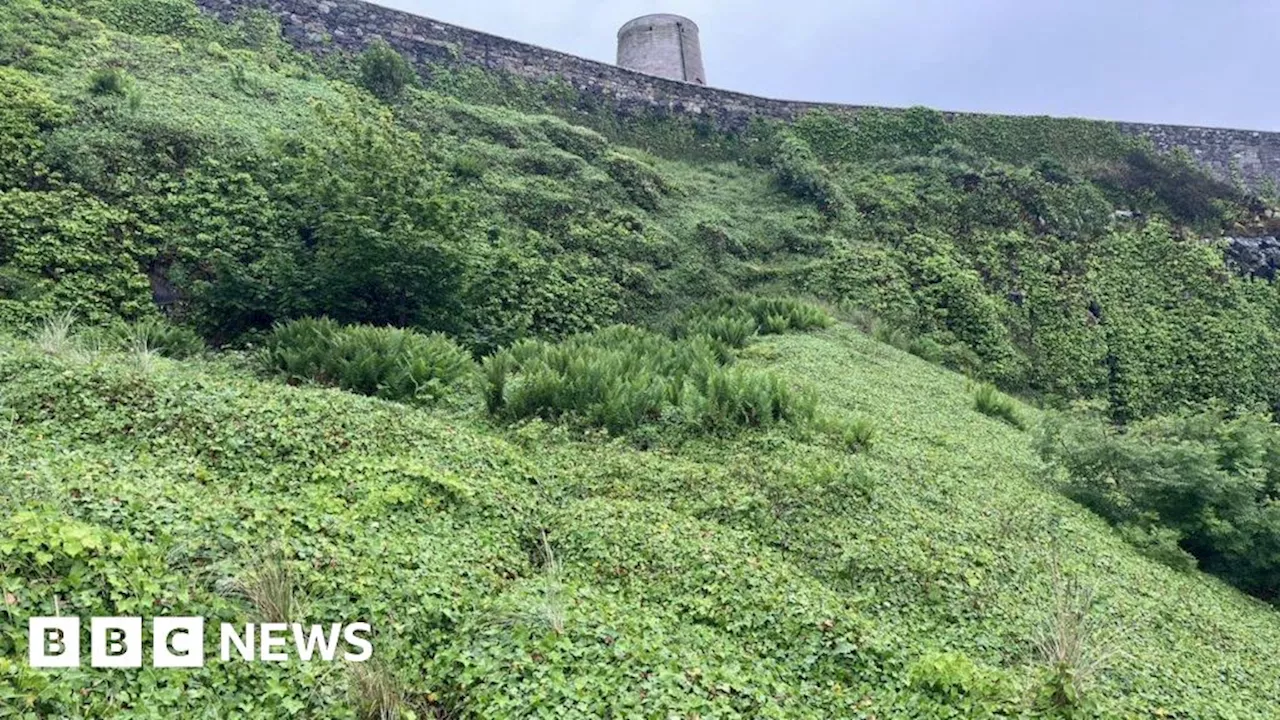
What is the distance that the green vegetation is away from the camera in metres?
3.64

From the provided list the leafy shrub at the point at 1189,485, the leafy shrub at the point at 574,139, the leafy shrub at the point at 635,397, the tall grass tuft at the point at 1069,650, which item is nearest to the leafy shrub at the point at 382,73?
the leafy shrub at the point at 574,139

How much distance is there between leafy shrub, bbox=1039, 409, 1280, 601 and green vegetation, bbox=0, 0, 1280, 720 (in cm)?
4

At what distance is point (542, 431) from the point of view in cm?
681

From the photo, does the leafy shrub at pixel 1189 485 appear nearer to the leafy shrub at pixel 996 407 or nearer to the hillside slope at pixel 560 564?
the hillside slope at pixel 560 564

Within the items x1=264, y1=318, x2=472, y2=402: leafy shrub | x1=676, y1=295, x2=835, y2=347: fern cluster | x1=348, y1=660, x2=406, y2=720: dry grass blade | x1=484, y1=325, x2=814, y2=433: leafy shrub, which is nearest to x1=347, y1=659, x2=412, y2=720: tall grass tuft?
x1=348, y1=660, x2=406, y2=720: dry grass blade

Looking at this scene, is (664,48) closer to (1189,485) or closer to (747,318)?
(747,318)

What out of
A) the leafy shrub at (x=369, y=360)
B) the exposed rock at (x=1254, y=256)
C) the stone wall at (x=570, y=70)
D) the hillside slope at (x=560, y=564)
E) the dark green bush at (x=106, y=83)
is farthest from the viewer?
the exposed rock at (x=1254, y=256)

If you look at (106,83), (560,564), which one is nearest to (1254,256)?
(560,564)

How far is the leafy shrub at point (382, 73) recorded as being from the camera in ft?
53.7

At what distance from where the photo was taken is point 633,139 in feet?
65.0

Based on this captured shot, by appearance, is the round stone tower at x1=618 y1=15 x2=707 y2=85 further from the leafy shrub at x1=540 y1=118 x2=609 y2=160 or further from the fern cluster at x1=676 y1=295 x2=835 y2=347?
the fern cluster at x1=676 y1=295 x2=835 y2=347

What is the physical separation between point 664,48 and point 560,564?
26.4 meters

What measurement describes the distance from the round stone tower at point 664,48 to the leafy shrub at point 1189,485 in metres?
23.0

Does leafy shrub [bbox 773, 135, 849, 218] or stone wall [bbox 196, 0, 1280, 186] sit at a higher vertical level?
stone wall [bbox 196, 0, 1280, 186]
